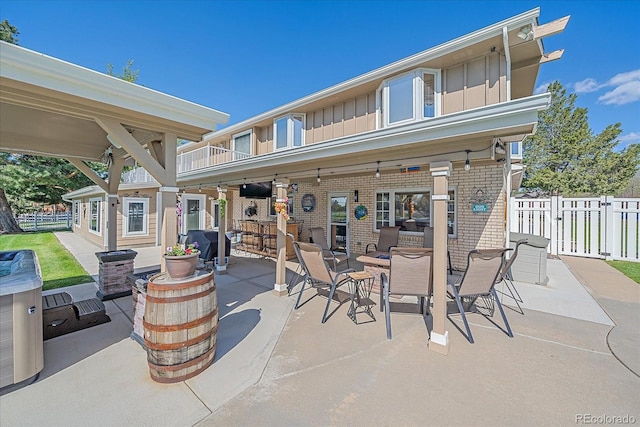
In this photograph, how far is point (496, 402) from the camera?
7.52 ft

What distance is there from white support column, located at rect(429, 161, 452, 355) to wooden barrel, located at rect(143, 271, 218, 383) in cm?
264

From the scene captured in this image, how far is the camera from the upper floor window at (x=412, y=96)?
608 cm

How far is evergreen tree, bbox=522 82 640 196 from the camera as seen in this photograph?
1886cm

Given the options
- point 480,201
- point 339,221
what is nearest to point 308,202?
point 339,221

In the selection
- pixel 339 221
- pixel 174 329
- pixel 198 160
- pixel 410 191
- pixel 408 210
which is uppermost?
pixel 198 160

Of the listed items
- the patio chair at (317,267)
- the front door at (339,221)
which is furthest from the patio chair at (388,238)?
the patio chair at (317,267)

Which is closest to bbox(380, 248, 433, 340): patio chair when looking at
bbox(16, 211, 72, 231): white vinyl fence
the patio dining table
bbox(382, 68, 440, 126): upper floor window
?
the patio dining table

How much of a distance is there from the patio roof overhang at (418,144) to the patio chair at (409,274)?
1234 millimetres

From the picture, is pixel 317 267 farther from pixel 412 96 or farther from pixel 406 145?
pixel 412 96

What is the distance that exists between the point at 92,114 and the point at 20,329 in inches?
84.9

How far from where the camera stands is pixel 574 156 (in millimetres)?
19797

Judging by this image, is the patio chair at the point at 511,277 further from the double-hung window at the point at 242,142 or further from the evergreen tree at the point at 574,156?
the evergreen tree at the point at 574,156

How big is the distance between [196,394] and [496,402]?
8.80ft

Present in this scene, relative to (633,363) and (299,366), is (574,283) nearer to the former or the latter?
(633,363)
